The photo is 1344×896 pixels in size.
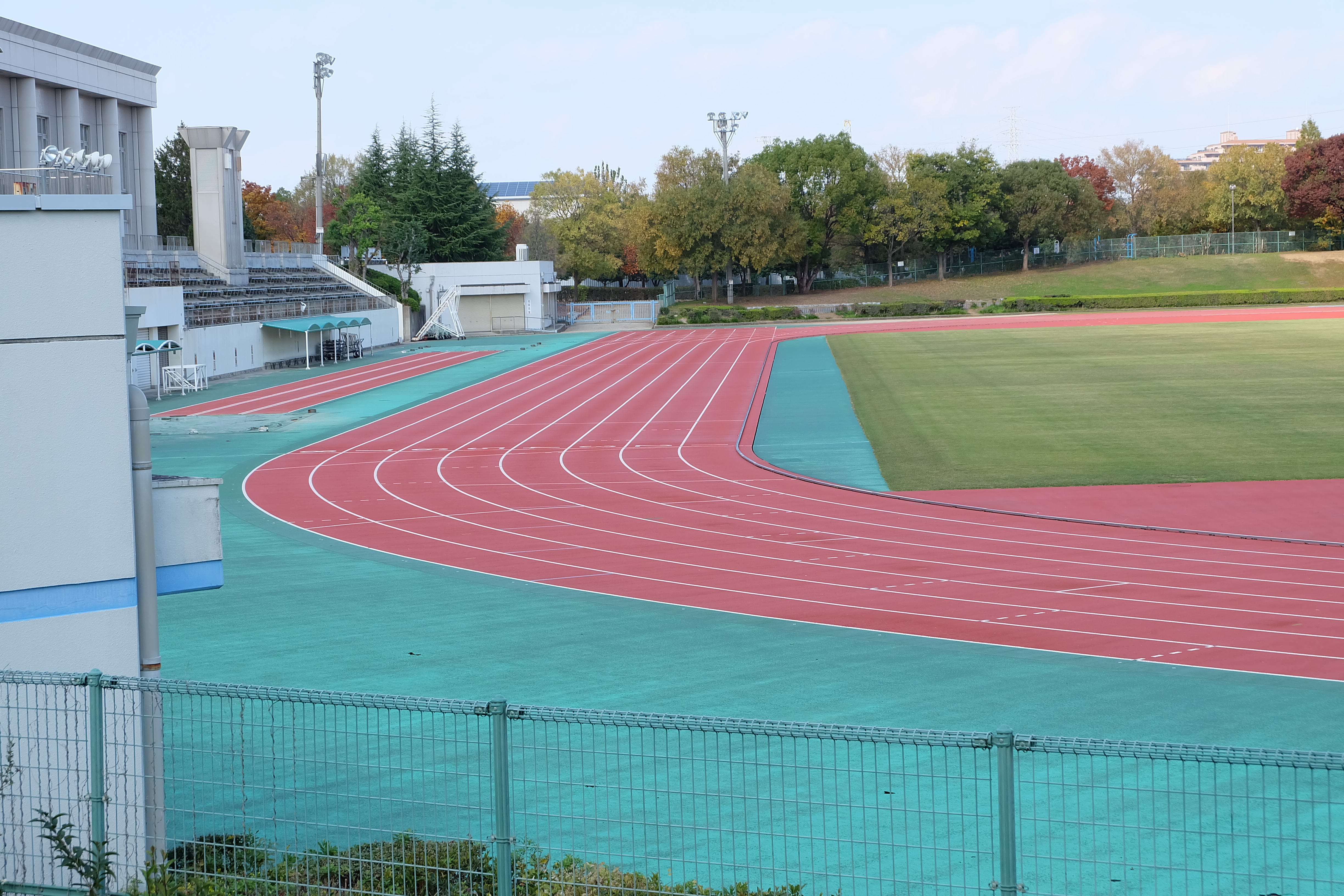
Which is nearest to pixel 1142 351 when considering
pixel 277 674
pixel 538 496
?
pixel 538 496

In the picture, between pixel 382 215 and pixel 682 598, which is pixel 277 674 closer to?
pixel 682 598

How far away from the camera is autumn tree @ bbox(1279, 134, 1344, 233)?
101m

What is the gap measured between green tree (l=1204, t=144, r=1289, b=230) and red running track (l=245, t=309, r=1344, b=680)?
9089 cm

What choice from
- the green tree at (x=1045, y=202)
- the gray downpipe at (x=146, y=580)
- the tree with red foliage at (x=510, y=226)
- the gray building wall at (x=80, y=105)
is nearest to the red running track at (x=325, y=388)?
the gray building wall at (x=80, y=105)

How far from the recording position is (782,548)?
18.5 m

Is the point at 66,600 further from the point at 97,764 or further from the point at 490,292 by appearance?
the point at 490,292

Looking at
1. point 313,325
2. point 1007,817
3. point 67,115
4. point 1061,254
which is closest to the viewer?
point 1007,817

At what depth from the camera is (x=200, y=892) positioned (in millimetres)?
6301

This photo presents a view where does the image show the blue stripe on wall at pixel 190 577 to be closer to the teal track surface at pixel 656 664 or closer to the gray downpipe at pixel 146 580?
the gray downpipe at pixel 146 580

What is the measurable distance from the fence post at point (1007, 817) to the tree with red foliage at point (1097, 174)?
120 metres

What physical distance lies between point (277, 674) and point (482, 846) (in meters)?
7.07

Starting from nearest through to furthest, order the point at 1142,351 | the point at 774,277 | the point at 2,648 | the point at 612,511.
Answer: the point at 2,648
the point at 612,511
the point at 1142,351
the point at 774,277

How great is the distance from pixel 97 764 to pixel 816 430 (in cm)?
2616

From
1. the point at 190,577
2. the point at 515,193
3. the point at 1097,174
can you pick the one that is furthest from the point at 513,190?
the point at 190,577
